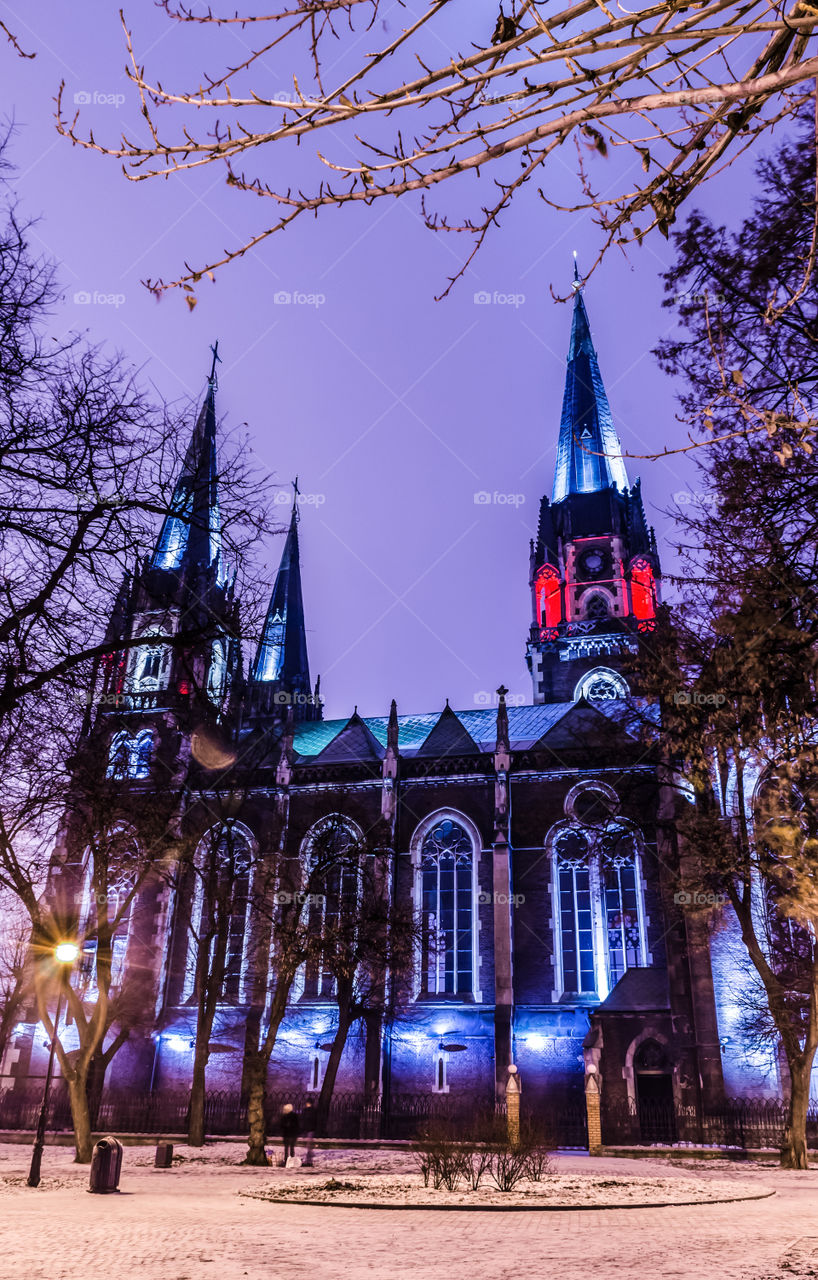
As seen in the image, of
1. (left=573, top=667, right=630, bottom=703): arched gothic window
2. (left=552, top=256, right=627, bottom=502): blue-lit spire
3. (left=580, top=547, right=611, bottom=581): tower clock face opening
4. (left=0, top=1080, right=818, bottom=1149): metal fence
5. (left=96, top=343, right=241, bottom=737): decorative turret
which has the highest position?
(left=552, top=256, right=627, bottom=502): blue-lit spire

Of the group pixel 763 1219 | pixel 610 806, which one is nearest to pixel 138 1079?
pixel 610 806

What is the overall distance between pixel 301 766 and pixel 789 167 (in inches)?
1175

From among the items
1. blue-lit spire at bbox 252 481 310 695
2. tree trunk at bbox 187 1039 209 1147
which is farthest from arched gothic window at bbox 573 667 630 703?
tree trunk at bbox 187 1039 209 1147

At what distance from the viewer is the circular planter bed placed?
11031 millimetres

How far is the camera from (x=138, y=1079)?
102 feet

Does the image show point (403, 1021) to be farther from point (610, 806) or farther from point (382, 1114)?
point (610, 806)

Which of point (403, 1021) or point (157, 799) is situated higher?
point (157, 799)

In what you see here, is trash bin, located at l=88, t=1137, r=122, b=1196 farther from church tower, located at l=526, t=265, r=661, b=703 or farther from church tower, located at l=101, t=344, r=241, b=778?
church tower, located at l=526, t=265, r=661, b=703

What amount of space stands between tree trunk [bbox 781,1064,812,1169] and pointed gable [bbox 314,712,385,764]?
19.3 meters

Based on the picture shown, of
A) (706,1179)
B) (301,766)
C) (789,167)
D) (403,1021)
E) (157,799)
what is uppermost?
(301,766)

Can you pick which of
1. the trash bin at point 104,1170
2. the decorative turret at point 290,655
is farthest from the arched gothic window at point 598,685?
the trash bin at point 104,1170

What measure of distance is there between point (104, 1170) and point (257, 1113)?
6.39 meters

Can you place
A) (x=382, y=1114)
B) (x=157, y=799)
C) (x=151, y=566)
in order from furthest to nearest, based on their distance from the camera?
(x=382, y=1114)
(x=157, y=799)
(x=151, y=566)

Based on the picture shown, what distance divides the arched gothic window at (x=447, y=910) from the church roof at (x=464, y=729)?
345cm
